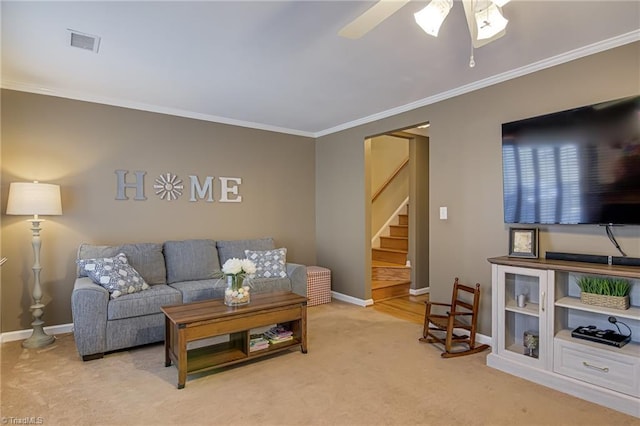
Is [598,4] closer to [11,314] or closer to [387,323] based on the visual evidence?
[387,323]

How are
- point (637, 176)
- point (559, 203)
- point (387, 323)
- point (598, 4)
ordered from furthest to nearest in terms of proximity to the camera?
point (387, 323), point (559, 203), point (637, 176), point (598, 4)

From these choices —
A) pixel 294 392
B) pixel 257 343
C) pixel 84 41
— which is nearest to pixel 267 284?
pixel 257 343

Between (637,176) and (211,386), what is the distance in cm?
326

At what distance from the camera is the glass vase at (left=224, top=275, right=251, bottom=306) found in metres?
2.88

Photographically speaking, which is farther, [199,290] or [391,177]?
[391,177]

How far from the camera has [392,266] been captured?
5.57 metres

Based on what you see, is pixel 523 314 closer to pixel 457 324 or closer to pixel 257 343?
pixel 457 324

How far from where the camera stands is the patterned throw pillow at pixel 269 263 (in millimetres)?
4138

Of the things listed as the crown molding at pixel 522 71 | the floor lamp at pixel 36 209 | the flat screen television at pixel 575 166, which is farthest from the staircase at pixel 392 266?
the floor lamp at pixel 36 209

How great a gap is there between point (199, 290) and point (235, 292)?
0.87 m

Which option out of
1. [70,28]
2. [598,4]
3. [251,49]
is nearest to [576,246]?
[598,4]

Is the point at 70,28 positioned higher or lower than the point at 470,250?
higher

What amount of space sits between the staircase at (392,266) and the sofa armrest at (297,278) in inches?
46.7

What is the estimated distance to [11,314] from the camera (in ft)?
11.3
